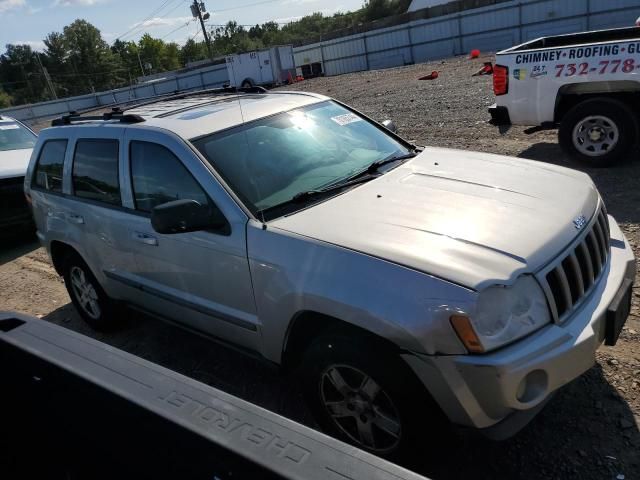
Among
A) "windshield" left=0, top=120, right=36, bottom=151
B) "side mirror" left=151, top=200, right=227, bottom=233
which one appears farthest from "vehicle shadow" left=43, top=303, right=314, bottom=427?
"windshield" left=0, top=120, right=36, bottom=151

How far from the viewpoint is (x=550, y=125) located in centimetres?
698

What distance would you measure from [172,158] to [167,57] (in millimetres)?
117686

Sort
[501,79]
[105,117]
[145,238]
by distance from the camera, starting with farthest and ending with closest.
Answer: [501,79] < [105,117] < [145,238]

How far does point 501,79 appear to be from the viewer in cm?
707

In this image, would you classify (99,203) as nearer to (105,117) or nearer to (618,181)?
(105,117)

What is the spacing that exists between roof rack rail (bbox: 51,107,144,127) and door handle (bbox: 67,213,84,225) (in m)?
0.78

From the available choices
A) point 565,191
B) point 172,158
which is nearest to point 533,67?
point 565,191

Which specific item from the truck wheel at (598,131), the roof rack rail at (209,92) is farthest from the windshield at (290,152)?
the truck wheel at (598,131)

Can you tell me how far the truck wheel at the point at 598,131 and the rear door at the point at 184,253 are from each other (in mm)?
5314

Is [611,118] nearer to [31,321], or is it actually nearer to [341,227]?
[341,227]

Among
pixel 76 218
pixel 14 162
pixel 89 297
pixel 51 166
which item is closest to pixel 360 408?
pixel 76 218

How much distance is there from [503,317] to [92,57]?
110 m

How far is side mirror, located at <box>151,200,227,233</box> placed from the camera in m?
2.85

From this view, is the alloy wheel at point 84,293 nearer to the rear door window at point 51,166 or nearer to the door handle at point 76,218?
the door handle at point 76,218
